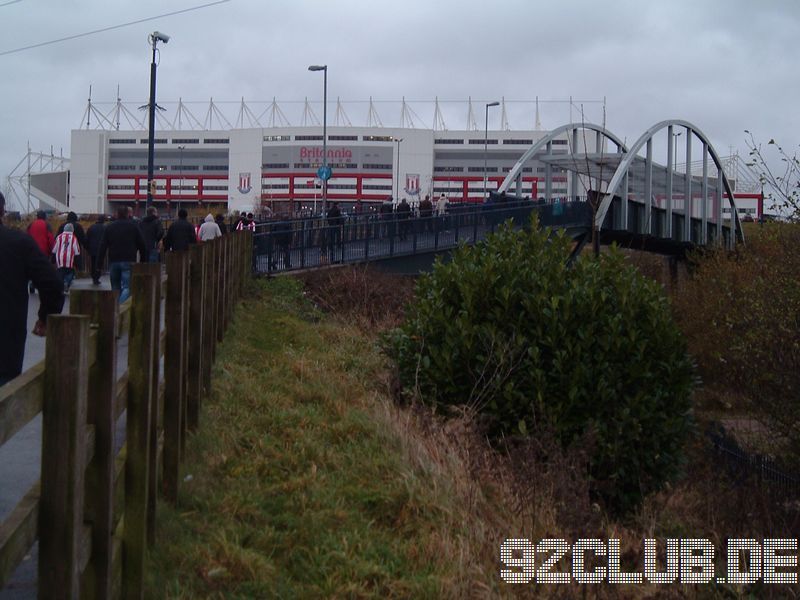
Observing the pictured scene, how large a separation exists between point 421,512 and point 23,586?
2418 millimetres

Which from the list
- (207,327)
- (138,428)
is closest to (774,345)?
(207,327)

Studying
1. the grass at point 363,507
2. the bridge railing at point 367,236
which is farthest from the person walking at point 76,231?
the grass at point 363,507

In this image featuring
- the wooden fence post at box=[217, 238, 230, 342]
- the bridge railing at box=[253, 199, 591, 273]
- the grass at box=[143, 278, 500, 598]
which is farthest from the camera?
the bridge railing at box=[253, 199, 591, 273]

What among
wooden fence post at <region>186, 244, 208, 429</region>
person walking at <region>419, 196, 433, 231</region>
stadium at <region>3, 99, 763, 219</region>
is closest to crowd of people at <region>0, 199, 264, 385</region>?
wooden fence post at <region>186, 244, 208, 429</region>

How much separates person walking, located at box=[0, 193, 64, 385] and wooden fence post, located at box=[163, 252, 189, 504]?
0.83m

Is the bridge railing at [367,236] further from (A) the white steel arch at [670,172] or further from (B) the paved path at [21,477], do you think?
(B) the paved path at [21,477]

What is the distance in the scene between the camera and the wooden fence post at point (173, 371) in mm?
5832

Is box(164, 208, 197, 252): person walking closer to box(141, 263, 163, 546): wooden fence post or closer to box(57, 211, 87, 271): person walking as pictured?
box(57, 211, 87, 271): person walking

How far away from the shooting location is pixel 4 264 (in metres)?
6.25

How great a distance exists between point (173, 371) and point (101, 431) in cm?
249

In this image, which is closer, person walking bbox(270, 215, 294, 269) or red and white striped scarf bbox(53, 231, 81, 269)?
red and white striped scarf bbox(53, 231, 81, 269)

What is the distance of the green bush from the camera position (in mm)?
9445

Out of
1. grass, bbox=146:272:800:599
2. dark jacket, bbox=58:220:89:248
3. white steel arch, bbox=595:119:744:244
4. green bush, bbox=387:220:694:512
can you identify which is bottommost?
grass, bbox=146:272:800:599

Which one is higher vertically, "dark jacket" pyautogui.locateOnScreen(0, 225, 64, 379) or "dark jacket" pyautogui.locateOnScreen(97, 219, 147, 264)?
"dark jacket" pyautogui.locateOnScreen(97, 219, 147, 264)
